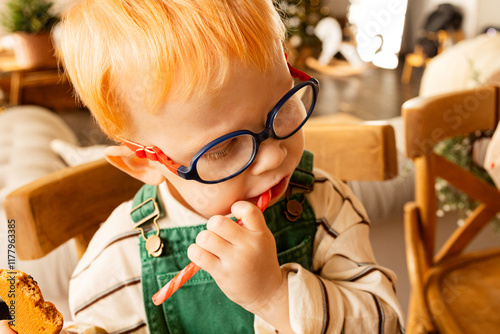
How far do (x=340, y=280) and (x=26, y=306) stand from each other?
195 millimetres

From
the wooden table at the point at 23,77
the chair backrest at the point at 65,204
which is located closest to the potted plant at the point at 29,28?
the wooden table at the point at 23,77

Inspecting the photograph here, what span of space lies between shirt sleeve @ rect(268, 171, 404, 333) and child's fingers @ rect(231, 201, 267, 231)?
44 mm

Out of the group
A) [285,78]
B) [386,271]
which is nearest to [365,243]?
[386,271]

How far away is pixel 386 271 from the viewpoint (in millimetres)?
296

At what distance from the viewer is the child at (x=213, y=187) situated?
215 millimetres

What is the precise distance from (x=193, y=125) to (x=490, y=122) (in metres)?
0.30

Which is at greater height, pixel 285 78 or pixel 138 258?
pixel 285 78

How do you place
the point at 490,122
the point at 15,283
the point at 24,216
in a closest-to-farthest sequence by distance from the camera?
the point at 15,283, the point at 24,216, the point at 490,122

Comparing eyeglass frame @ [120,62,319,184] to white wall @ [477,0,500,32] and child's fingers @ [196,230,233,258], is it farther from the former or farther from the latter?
white wall @ [477,0,500,32]

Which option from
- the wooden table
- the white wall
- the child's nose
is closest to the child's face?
the child's nose

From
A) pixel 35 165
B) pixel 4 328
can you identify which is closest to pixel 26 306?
pixel 4 328

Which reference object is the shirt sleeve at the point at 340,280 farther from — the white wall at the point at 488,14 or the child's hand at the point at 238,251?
the white wall at the point at 488,14

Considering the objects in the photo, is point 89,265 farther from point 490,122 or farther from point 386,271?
→ point 490,122

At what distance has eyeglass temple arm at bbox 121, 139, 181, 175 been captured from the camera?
240 mm
